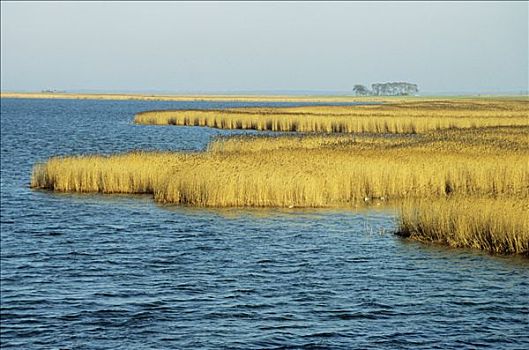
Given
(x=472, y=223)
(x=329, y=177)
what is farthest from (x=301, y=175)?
(x=472, y=223)

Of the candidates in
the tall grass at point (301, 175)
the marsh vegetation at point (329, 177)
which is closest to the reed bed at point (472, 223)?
the marsh vegetation at point (329, 177)

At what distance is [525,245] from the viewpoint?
55.4 ft

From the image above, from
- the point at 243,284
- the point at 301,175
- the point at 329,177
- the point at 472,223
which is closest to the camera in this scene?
the point at 243,284

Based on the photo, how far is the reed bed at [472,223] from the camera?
55.4ft

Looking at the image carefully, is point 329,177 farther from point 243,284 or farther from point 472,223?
point 243,284

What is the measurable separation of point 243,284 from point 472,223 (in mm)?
5774

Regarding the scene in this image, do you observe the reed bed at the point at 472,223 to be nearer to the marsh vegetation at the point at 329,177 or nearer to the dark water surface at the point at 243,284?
the marsh vegetation at the point at 329,177

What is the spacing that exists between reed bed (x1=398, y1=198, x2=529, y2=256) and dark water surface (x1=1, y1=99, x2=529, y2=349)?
18.5 inches

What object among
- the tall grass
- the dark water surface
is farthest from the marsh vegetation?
the dark water surface

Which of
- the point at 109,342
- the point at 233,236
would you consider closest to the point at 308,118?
the point at 233,236

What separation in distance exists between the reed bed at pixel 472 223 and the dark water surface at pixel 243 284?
1.54ft

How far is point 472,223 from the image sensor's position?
17.9m

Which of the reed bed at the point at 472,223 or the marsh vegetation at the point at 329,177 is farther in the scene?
the marsh vegetation at the point at 329,177

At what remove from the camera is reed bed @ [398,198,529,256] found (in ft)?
55.4
